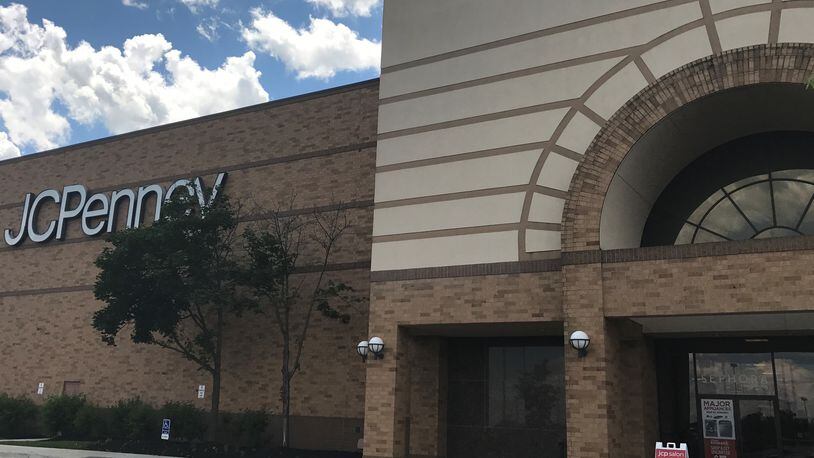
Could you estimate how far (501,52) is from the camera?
51.3 feet

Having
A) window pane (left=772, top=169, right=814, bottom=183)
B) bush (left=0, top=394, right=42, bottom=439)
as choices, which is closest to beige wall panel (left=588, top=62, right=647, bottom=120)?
window pane (left=772, top=169, right=814, bottom=183)

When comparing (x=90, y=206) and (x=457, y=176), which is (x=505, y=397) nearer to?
(x=457, y=176)

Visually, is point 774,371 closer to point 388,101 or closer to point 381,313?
point 381,313

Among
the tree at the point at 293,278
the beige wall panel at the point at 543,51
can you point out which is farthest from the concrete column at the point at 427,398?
the beige wall panel at the point at 543,51

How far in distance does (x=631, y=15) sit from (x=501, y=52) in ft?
9.66

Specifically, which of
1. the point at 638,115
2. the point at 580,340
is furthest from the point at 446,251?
the point at 638,115

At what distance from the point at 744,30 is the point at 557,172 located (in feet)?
14.5

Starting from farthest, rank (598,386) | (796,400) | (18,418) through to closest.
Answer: (18,418) < (796,400) < (598,386)

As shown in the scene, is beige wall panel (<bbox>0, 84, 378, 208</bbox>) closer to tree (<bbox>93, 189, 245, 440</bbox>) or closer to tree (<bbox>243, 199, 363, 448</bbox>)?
tree (<bbox>243, 199, 363, 448</bbox>)

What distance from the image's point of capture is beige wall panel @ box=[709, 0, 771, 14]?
12909mm

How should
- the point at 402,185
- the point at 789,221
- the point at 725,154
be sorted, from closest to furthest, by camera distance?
the point at 789,221
the point at 725,154
the point at 402,185

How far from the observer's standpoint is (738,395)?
15.1 meters

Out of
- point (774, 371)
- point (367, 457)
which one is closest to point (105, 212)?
point (367, 457)

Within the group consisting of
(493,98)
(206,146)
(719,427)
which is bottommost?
(719,427)
